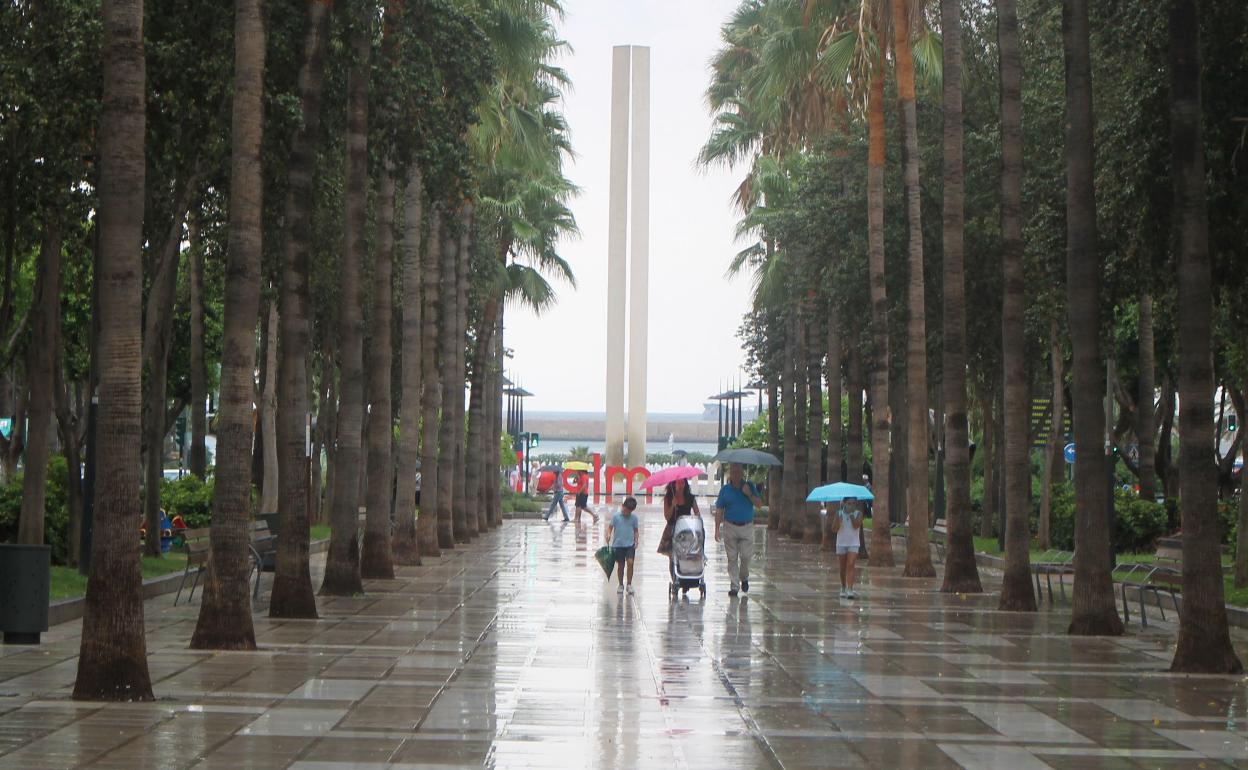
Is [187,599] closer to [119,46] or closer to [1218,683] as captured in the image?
[119,46]

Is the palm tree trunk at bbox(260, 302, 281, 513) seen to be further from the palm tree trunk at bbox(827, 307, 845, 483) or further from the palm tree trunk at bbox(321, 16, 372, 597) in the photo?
the palm tree trunk at bbox(321, 16, 372, 597)

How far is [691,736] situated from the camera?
11.5 m

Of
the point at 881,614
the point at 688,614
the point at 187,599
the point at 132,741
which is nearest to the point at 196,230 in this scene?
the point at 187,599

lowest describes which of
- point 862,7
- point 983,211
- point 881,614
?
point 881,614

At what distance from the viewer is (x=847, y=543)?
81.6 ft

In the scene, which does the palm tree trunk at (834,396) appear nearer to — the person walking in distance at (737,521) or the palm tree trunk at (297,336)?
the person walking in distance at (737,521)

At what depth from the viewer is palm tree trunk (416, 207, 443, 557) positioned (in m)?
34.0

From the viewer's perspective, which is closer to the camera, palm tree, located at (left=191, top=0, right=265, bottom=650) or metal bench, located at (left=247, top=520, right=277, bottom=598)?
palm tree, located at (left=191, top=0, right=265, bottom=650)

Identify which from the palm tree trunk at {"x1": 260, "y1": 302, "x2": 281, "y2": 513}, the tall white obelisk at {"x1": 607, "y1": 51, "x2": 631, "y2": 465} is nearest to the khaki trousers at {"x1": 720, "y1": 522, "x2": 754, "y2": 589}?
the palm tree trunk at {"x1": 260, "y1": 302, "x2": 281, "y2": 513}

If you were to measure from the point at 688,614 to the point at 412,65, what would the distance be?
28.4 feet

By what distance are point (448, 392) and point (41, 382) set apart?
52.9 feet

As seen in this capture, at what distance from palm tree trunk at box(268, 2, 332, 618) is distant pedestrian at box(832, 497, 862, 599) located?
810 centimetres

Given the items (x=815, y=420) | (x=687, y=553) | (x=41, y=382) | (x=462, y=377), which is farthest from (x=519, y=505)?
(x=41, y=382)

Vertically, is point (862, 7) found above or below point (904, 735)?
above
